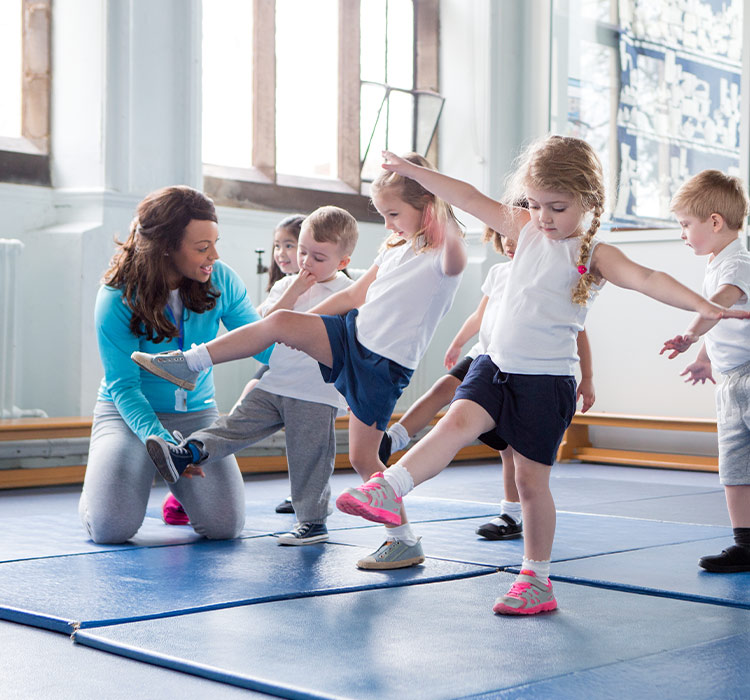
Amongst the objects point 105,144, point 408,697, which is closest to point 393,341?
point 408,697

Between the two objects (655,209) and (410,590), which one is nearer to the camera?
(410,590)

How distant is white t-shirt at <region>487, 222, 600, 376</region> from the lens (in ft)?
7.54

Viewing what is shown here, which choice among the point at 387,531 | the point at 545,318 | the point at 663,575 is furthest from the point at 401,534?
the point at 545,318

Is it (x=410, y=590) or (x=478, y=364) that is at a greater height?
(x=478, y=364)

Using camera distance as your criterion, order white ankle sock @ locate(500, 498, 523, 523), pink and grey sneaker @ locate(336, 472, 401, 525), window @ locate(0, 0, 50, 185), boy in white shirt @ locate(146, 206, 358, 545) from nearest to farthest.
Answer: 1. pink and grey sneaker @ locate(336, 472, 401, 525)
2. boy in white shirt @ locate(146, 206, 358, 545)
3. white ankle sock @ locate(500, 498, 523, 523)
4. window @ locate(0, 0, 50, 185)

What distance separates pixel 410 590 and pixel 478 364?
53 centimetres

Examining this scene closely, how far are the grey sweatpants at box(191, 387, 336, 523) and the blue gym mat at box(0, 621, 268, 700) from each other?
1.23 metres

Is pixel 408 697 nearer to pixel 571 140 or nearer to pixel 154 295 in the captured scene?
pixel 571 140

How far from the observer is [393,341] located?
2.79 meters

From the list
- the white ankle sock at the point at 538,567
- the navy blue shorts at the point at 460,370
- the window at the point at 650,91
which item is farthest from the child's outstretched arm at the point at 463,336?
the window at the point at 650,91

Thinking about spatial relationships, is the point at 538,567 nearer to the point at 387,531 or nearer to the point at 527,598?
the point at 527,598

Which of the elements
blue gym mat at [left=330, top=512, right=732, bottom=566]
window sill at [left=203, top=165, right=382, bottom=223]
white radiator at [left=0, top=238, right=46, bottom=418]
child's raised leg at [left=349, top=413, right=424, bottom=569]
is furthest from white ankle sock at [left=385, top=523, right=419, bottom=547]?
window sill at [left=203, top=165, right=382, bottom=223]

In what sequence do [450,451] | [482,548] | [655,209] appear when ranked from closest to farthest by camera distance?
[450,451], [482,548], [655,209]

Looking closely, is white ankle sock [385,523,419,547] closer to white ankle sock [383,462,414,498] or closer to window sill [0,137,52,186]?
white ankle sock [383,462,414,498]
